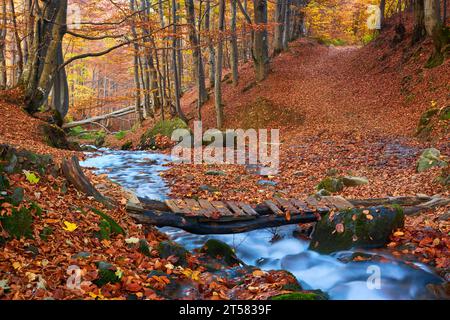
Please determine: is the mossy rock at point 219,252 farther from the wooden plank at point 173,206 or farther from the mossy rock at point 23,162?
the mossy rock at point 23,162

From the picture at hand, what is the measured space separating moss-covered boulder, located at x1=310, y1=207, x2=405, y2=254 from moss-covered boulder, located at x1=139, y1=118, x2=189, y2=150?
13.2m

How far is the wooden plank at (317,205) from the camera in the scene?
8.02 meters

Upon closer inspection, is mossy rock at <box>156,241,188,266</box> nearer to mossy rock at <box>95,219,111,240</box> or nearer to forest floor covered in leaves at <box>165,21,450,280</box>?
mossy rock at <box>95,219,111,240</box>

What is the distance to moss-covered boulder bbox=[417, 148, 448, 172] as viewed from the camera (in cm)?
1015

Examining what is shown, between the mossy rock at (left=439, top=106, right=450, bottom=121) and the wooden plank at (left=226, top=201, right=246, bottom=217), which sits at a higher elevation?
the mossy rock at (left=439, top=106, right=450, bottom=121)

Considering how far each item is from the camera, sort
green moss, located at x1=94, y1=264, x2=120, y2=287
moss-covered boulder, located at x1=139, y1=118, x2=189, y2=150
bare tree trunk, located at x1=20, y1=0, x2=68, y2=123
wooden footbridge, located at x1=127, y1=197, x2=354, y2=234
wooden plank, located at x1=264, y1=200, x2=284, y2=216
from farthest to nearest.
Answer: moss-covered boulder, located at x1=139, y1=118, x2=189, y2=150 < bare tree trunk, located at x1=20, y1=0, x2=68, y2=123 < wooden plank, located at x1=264, y1=200, x2=284, y2=216 < wooden footbridge, located at x1=127, y1=197, x2=354, y2=234 < green moss, located at x1=94, y1=264, x2=120, y2=287

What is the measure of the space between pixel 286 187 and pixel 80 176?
19.5 ft

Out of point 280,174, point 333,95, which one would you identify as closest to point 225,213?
point 280,174

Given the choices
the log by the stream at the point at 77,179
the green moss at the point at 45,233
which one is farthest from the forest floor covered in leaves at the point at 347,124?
the green moss at the point at 45,233

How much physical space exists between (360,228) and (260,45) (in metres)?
17.4

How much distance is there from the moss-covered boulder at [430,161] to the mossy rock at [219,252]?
6.22 meters

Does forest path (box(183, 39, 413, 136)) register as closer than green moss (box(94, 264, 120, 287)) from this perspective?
No

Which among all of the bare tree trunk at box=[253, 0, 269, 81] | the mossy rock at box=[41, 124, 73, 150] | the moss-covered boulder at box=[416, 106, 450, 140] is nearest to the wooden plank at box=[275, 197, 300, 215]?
the moss-covered boulder at box=[416, 106, 450, 140]

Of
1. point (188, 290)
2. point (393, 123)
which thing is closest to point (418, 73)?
point (393, 123)
